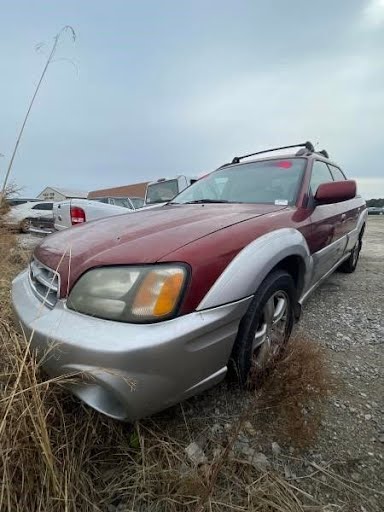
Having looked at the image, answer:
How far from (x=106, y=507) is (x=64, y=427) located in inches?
13.0

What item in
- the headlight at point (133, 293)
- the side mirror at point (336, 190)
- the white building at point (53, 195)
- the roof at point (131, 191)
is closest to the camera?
the headlight at point (133, 293)

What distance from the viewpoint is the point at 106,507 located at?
1140mm

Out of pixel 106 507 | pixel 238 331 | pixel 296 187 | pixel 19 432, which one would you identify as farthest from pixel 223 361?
pixel 296 187

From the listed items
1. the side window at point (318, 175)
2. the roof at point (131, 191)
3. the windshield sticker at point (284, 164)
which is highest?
the windshield sticker at point (284, 164)

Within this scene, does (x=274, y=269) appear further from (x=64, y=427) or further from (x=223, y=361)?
(x=64, y=427)

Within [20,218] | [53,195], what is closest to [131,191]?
[53,195]

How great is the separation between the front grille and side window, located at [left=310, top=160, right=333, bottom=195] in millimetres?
1945

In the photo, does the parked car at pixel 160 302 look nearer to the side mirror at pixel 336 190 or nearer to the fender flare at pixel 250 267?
the fender flare at pixel 250 267

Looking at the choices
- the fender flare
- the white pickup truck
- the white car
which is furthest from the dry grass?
the white pickup truck

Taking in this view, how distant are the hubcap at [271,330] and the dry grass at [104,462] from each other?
0.85ft

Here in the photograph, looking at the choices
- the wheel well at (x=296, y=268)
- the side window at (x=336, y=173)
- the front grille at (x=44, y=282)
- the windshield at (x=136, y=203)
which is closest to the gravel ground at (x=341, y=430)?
the wheel well at (x=296, y=268)

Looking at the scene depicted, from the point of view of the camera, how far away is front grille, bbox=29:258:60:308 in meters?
1.39

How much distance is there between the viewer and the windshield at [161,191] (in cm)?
735

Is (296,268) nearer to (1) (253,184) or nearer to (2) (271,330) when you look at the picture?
(2) (271,330)
